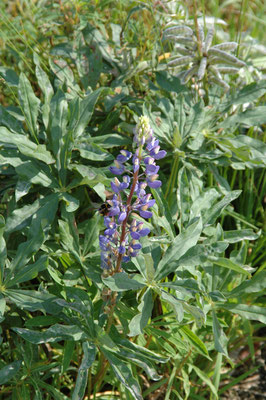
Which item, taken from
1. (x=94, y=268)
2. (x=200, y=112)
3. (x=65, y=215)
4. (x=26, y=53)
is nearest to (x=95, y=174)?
(x=65, y=215)

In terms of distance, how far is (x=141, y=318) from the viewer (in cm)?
166

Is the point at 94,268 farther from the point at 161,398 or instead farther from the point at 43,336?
the point at 161,398

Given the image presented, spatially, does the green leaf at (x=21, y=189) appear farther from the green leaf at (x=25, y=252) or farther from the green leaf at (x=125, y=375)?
the green leaf at (x=125, y=375)

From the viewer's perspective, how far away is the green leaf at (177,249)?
1.74 m

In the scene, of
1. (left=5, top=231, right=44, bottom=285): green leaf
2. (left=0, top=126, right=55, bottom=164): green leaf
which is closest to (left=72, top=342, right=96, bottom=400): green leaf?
(left=5, top=231, right=44, bottom=285): green leaf

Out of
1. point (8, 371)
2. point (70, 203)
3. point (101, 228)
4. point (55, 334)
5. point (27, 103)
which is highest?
point (27, 103)

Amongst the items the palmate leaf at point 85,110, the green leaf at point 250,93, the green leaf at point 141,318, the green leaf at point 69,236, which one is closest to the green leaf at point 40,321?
the green leaf at point 69,236

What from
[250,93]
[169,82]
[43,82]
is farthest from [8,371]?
[250,93]

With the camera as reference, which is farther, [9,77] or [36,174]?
[9,77]

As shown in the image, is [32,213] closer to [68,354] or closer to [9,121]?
[9,121]

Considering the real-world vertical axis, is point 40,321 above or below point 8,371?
above

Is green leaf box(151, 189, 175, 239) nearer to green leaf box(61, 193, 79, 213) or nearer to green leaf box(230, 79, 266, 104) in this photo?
green leaf box(61, 193, 79, 213)

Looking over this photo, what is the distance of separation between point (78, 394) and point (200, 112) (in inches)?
53.8

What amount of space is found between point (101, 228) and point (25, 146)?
457 mm
